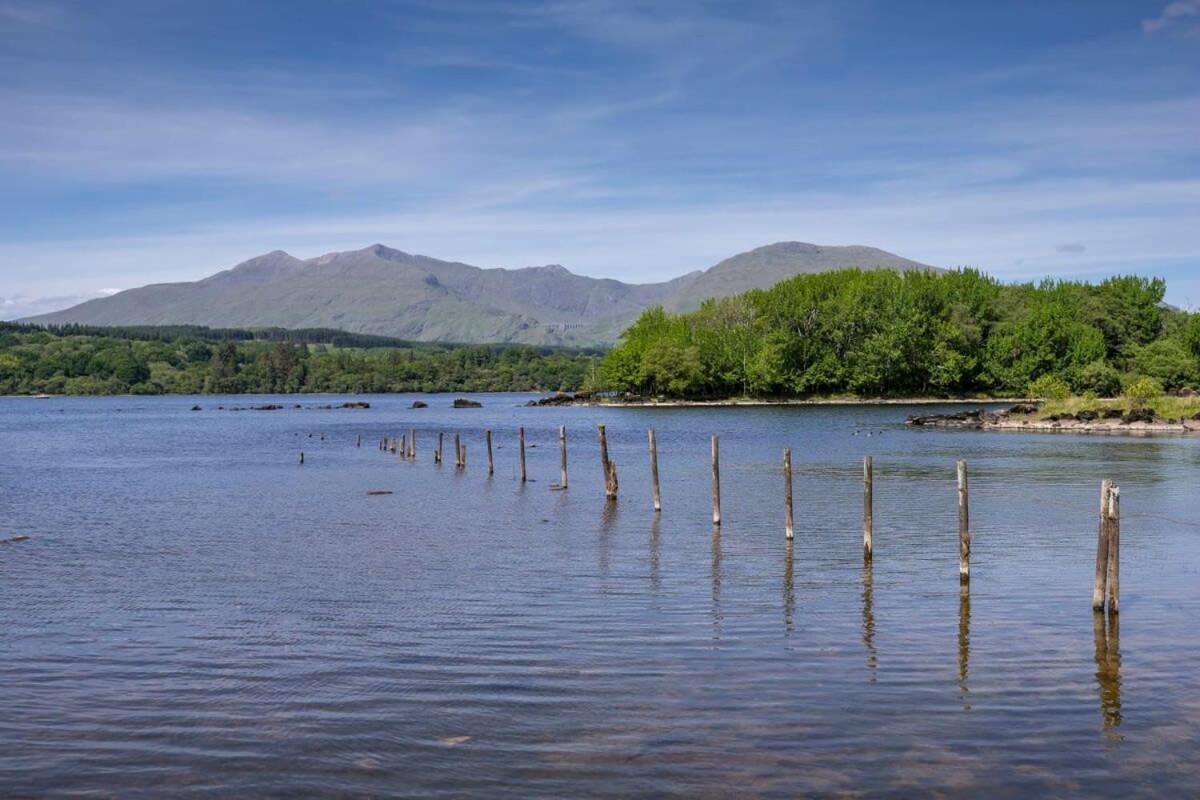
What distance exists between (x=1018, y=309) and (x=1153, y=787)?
13677 cm

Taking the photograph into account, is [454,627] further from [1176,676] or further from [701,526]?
[701,526]

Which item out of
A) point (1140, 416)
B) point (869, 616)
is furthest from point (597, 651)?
point (1140, 416)

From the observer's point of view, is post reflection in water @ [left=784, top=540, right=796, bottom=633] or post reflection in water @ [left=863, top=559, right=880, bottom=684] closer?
post reflection in water @ [left=863, top=559, right=880, bottom=684]

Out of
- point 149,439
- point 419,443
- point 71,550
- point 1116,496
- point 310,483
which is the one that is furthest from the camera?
point 149,439

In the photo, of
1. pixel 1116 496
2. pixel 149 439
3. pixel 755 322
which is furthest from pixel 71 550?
pixel 755 322

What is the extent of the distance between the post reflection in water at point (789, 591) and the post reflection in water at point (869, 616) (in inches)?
47.1

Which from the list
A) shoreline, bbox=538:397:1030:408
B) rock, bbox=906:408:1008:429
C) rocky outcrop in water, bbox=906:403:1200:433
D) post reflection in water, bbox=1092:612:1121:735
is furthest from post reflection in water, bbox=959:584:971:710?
shoreline, bbox=538:397:1030:408

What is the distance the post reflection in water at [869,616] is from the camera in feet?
49.5

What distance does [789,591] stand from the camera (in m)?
20.6

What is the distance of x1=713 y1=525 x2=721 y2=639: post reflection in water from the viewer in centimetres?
1761

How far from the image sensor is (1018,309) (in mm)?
137750

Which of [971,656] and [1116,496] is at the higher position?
[1116,496]

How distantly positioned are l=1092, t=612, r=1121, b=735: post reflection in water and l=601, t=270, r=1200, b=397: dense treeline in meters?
116

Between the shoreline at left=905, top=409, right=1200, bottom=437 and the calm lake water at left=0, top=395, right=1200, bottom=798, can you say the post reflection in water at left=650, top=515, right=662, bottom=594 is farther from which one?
the shoreline at left=905, top=409, right=1200, bottom=437
